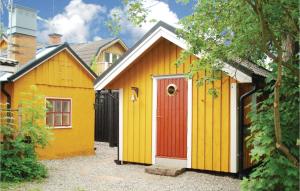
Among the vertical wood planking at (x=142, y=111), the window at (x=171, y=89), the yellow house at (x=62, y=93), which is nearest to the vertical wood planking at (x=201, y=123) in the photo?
the window at (x=171, y=89)

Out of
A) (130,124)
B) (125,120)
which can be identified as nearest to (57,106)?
(125,120)

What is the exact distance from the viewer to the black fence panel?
53.3ft

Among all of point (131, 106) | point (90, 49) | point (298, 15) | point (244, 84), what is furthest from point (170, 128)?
point (90, 49)

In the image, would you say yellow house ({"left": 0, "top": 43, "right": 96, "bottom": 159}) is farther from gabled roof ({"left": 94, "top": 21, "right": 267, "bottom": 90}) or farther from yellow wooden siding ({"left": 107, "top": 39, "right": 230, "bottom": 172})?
yellow wooden siding ({"left": 107, "top": 39, "right": 230, "bottom": 172})

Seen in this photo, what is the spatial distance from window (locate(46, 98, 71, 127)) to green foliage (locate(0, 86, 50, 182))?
127 inches

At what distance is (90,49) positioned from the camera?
26.7 metres

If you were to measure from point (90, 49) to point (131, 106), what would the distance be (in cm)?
1713

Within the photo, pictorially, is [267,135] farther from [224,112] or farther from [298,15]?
[224,112]

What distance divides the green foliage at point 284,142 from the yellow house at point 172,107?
267cm

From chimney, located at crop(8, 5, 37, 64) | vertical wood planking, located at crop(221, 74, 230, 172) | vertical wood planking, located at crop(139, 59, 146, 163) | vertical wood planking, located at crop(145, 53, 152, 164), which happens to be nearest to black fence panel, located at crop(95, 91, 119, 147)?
chimney, located at crop(8, 5, 37, 64)

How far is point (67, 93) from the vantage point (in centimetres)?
1248

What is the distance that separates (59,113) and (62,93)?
0.68m

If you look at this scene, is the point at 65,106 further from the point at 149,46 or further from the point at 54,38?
the point at 54,38

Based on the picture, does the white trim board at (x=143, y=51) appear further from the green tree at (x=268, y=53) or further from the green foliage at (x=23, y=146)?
the green foliage at (x=23, y=146)
